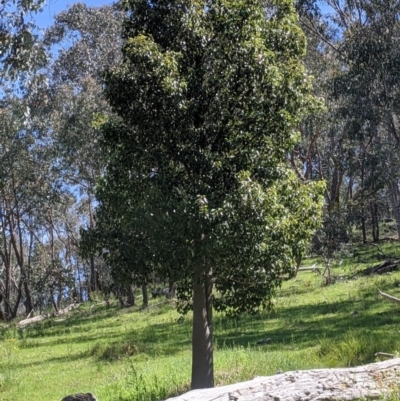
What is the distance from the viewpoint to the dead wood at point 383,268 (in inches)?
1007

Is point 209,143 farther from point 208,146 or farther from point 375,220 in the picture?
point 375,220

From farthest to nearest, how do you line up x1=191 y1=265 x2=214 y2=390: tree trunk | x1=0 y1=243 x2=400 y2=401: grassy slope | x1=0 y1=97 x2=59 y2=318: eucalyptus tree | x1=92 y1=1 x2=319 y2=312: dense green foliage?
1. x1=0 y1=97 x2=59 y2=318: eucalyptus tree
2. x1=0 y1=243 x2=400 y2=401: grassy slope
3. x1=191 y1=265 x2=214 y2=390: tree trunk
4. x1=92 y1=1 x2=319 y2=312: dense green foliage

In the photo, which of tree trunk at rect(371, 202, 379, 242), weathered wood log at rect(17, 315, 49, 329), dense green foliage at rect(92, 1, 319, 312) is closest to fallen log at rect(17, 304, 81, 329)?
weathered wood log at rect(17, 315, 49, 329)

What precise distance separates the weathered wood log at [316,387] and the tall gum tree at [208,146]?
2.58 metres

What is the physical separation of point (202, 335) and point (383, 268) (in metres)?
17.1

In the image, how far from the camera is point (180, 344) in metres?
17.1

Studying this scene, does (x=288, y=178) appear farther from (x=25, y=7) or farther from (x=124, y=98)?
(x=25, y=7)

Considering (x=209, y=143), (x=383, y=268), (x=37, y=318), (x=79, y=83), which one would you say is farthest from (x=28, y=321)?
(x=209, y=143)

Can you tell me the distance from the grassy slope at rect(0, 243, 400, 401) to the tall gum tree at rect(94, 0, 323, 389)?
1.75 metres

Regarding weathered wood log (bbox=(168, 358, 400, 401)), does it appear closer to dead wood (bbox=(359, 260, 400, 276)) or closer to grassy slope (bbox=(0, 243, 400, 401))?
grassy slope (bbox=(0, 243, 400, 401))

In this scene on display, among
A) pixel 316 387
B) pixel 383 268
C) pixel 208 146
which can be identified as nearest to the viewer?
pixel 316 387

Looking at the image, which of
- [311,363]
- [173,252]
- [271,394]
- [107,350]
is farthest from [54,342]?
[271,394]

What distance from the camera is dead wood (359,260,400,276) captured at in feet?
83.9

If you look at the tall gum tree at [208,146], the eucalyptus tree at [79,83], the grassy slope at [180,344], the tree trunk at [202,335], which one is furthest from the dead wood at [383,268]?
the tall gum tree at [208,146]
